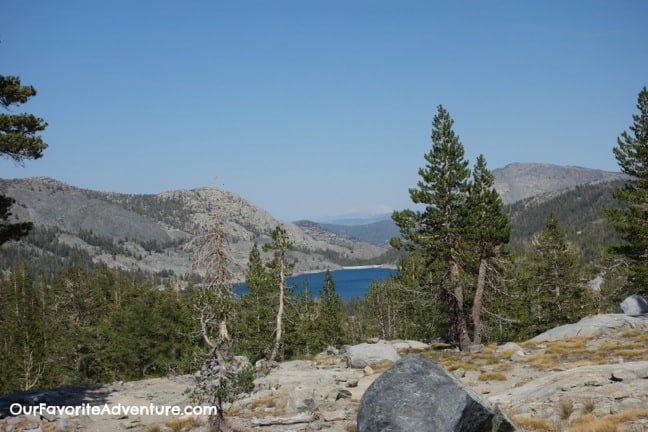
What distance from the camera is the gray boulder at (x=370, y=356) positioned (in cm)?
3312

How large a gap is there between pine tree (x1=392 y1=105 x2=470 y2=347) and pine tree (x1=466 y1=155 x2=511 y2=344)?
881mm

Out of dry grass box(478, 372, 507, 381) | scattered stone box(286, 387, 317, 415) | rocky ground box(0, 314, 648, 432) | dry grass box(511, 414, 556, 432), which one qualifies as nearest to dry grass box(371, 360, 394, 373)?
rocky ground box(0, 314, 648, 432)

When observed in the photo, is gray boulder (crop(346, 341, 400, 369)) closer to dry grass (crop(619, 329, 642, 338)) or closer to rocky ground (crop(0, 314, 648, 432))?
rocky ground (crop(0, 314, 648, 432))

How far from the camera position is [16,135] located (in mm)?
18156

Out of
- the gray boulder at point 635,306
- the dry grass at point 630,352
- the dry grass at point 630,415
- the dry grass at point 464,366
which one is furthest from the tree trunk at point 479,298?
the dry grass at point 630,415

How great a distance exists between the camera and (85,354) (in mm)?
59312

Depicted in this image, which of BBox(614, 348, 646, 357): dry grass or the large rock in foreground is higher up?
the large rock in foreground

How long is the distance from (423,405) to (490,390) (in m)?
10.7

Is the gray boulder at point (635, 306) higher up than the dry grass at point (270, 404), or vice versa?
the gray boulder at point (635, 306)

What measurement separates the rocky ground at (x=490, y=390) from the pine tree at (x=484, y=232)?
4.31 metres

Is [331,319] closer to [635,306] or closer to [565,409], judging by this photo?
[635,306]

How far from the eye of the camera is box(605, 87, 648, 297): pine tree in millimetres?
37688

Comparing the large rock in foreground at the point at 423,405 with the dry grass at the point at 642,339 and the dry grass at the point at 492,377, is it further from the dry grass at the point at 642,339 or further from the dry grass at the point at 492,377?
the dry grass at the point at 642,339

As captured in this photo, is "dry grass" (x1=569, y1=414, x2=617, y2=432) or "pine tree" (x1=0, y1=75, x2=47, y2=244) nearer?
"dry grass" (x1=569, y1=414, x2=617, y2=432)
